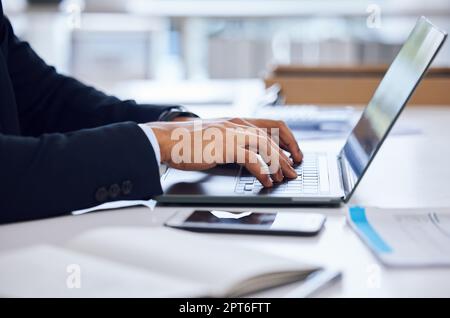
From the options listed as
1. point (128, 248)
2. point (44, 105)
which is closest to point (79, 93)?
point (44, 105)

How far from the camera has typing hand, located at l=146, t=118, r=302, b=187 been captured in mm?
872

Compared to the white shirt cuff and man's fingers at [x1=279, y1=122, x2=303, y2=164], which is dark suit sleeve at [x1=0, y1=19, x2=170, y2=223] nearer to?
the white shirt cuff

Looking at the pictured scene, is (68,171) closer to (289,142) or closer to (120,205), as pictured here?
(120,205)

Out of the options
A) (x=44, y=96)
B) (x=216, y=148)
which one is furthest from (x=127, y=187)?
(x=44, y=96)

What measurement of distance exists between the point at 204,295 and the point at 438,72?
2017 mm

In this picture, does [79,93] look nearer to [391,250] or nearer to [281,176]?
[281,176]

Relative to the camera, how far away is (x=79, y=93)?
133cm

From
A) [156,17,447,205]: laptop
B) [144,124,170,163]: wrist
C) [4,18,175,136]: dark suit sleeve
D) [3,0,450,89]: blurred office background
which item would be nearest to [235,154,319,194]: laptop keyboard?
[156,17,447,205]: laptop

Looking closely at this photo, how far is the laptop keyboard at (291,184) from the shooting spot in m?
0.87

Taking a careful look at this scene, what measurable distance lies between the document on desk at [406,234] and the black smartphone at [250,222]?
52 millimetres

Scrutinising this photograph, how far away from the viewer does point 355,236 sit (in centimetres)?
72

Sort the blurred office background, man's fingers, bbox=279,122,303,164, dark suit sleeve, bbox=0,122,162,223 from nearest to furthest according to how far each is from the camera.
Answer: dark suit sleeve, bbox=0,122,162,223 → man's fingers, bbox=279,122,303,164 → the blurred office background

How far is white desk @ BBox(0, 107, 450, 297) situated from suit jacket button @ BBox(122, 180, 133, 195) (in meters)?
0.03

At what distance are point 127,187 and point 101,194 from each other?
0.11 feet
